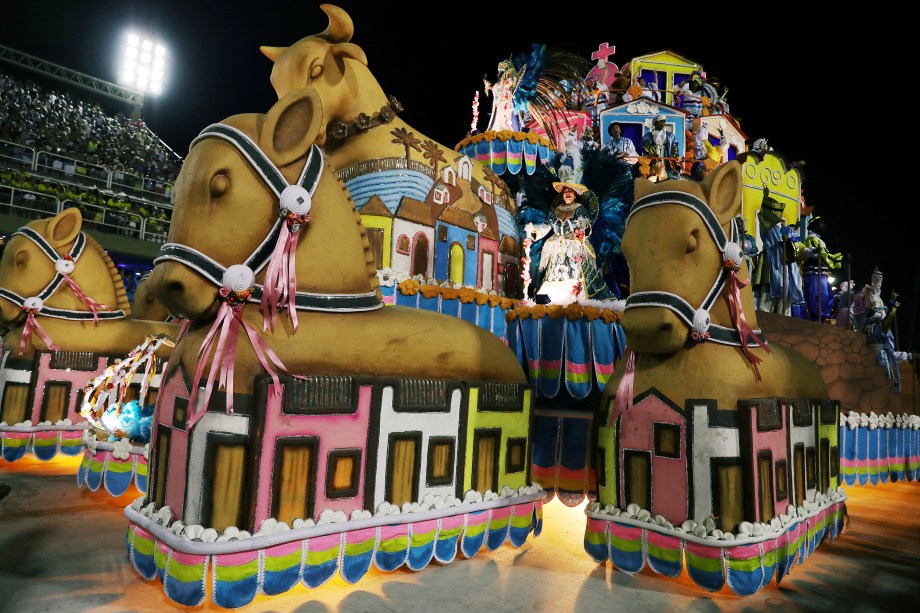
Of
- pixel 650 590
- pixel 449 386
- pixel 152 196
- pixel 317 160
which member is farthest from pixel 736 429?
pixel 152 196

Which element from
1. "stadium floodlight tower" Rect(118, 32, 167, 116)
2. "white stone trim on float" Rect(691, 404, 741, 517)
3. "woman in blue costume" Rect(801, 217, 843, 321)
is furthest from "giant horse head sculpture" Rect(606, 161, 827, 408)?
"stadium floodlight tower" Rect(118, 32, 167, 116)

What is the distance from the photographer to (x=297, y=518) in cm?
259

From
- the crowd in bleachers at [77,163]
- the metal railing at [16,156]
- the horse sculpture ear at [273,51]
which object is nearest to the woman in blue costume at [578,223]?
the horse sculpture ear at [273,51]

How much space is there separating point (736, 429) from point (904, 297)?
41.5 feet

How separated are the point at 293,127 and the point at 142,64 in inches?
947

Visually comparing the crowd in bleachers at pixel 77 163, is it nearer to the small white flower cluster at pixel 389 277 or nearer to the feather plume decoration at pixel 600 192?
the small white flower cluster at pixel 389 277

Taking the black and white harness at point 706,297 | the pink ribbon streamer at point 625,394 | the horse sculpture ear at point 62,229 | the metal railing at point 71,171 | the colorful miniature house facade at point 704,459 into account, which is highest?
the metal railing at point 71,171

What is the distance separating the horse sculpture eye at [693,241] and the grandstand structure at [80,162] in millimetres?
17014

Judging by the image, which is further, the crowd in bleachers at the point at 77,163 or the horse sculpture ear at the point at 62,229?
the crowd in bleachers at the point at 77,163

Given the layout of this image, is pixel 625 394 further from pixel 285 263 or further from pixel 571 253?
pixel 571 253

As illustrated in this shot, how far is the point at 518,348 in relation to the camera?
5.15 metres

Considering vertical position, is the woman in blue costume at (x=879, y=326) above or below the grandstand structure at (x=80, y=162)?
below

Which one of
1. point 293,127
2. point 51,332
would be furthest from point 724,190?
point 51,332

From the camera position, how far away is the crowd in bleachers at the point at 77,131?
17.5m
